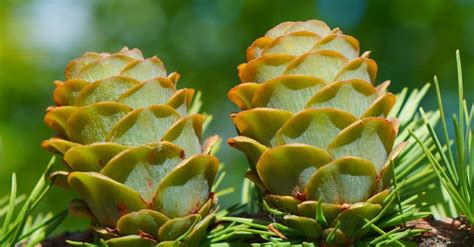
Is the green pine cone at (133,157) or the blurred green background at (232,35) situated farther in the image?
the blurred green background at (232,35)

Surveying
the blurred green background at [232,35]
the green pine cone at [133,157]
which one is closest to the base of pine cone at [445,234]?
the green pine cone at [133,157]

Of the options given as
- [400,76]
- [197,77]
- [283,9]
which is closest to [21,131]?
[197,77]

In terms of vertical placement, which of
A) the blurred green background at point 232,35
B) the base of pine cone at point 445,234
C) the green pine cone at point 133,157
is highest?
the blurred green background at point 232,35

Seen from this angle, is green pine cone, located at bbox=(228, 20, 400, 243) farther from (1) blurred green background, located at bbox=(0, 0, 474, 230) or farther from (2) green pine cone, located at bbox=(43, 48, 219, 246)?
(1) blurred green background, located at bbox=(0, 0, 474, 230)

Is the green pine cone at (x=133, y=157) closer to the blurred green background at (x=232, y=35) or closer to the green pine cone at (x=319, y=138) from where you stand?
the green pine cone at (x=319, y=138)

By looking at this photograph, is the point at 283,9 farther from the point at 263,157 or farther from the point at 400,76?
the point at 263,157
